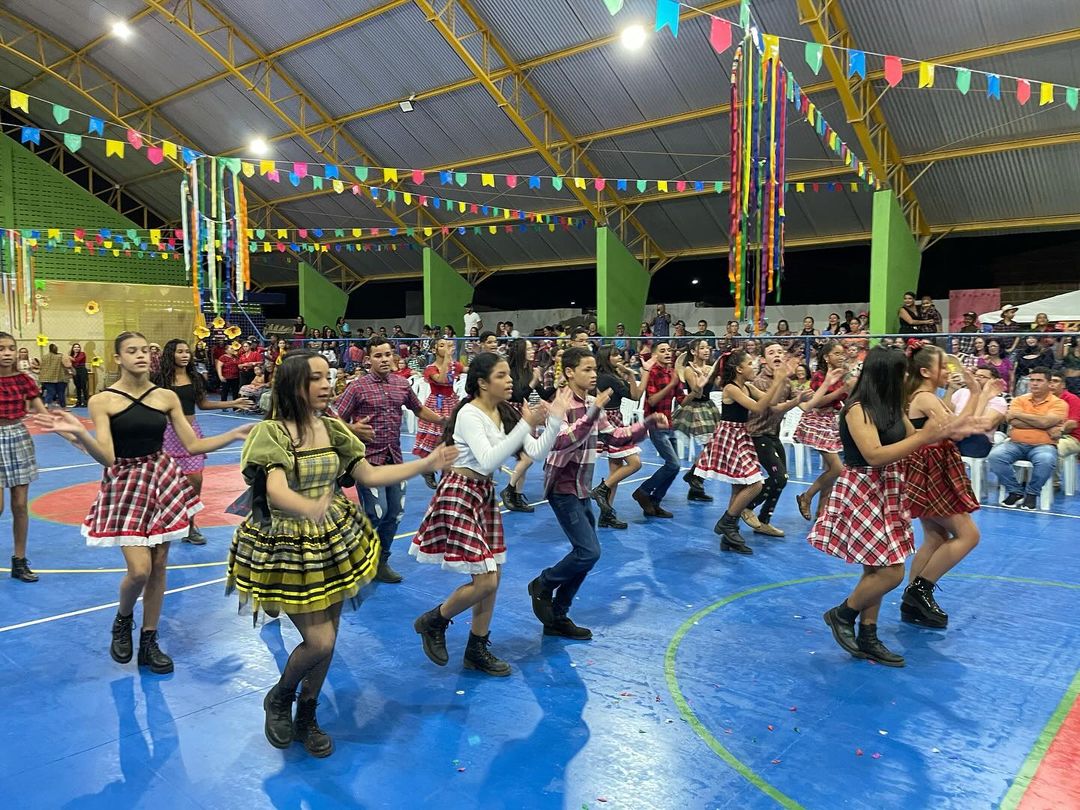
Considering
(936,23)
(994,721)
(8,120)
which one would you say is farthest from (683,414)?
(8,120)

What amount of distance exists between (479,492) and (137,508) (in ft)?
5.38

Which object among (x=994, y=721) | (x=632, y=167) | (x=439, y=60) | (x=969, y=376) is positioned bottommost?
(x=994, y=721)

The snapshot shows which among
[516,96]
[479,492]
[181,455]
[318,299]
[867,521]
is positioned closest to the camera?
[479,492]

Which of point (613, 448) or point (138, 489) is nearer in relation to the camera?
point (138, 489)

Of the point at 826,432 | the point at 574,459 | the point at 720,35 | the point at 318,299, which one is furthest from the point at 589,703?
the point at 318,299

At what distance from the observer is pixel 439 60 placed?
16281 millimetres

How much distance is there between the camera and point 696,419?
7.34m

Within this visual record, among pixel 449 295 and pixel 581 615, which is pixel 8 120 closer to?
pixel 449 295

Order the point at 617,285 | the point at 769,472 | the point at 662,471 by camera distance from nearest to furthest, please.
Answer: the point at 769,472, the point at 662,471, the point at 617,285

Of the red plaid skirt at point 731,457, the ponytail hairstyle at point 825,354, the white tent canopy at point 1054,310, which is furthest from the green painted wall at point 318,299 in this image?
the red plaid skirt at point 731,457

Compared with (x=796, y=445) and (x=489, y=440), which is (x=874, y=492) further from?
(x=796, y=445)

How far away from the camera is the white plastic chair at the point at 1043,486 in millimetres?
7555

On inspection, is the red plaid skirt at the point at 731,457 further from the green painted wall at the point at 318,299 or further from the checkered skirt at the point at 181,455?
the green painted wall at the point at 318,299

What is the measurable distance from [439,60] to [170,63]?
25.6ft
